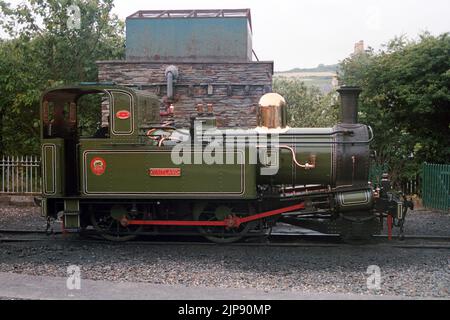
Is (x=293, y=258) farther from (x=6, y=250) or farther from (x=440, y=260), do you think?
(x=6, y=250)

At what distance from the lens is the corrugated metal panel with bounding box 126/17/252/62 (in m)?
16.7

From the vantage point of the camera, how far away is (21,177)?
49.2ft

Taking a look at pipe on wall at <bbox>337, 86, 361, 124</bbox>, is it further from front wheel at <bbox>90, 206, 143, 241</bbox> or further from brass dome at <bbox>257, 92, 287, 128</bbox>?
front wheel at <bbox>90, 206, 143, 241</bbox>

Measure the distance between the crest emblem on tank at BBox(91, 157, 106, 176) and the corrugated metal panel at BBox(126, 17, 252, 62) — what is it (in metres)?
7.97

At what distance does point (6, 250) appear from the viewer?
8828 mm

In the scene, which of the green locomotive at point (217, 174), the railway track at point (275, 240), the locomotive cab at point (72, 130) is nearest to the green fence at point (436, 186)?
the railway track at point (275, 240)

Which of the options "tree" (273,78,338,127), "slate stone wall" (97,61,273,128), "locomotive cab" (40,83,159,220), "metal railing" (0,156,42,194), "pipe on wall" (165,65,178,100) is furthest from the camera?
"tree" (273,78,338,127)

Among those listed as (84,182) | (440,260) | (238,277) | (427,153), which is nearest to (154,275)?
(238,277)

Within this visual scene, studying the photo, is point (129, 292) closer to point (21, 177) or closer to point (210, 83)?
point (21, 177)

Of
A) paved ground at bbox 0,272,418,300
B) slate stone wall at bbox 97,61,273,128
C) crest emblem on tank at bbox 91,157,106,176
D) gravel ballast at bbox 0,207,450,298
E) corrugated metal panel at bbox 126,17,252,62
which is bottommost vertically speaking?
gravel ballast at bbox 0,207,450,298

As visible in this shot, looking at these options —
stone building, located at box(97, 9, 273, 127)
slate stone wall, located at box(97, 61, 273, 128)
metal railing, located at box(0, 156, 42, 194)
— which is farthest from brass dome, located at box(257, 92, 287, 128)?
metal railing, located at box(0, 156, 42, 194)

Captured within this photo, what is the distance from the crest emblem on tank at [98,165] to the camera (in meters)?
9.20

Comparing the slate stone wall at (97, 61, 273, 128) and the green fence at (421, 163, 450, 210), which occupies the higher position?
the slate stone wall at (97, 61, 273, 128)

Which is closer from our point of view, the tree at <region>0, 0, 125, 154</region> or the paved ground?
the paved ground
